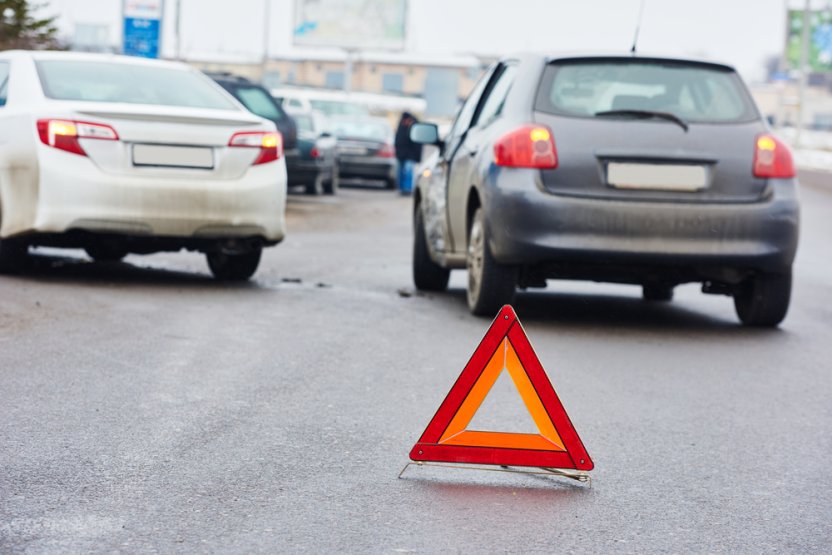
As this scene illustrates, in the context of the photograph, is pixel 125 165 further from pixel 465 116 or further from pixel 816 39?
pixel 816 39

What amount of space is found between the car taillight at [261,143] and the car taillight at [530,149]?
2059 mm

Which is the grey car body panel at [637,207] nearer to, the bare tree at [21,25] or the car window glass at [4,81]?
the car window glass at [4,81]

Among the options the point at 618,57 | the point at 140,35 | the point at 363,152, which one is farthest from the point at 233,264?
the point at 363,152

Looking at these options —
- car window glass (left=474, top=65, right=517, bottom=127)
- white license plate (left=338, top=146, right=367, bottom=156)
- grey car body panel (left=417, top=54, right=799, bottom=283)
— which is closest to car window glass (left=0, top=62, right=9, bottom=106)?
car window glass (left=474, top=65, right=517, bottom=127)

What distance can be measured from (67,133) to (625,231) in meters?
3.44

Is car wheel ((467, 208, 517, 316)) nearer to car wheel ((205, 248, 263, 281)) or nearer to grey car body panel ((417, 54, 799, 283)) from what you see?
grey car body panel ((417, 54, 799, 283))

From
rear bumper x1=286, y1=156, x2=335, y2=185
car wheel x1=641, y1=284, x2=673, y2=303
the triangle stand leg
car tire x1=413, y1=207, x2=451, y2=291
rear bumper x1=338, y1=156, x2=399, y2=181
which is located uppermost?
the triangle stand leg

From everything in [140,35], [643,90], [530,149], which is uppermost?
[643,90]

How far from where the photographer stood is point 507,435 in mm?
5027

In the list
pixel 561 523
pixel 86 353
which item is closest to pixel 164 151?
pixel 86 353

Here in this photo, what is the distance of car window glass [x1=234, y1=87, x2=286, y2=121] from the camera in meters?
21.2

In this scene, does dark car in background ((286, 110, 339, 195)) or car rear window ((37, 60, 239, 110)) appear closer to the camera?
car rear window ((37, 60, 239, 110))

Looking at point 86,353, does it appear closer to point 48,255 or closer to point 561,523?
point 561,523

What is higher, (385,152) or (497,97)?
(497,97)
